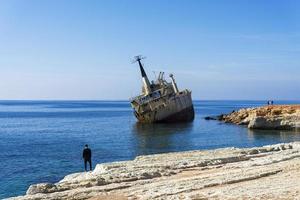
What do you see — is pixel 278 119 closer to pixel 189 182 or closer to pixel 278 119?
pixel 278 119

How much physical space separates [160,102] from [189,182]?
204 ft

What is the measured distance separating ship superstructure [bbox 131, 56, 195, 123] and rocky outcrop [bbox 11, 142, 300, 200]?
5642cm

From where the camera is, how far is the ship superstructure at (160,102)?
79.9 metres

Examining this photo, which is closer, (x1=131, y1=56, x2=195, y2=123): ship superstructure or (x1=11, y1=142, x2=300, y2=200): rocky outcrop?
(x1=11, y1=142, x2=300, y2=200): rocky outcrop

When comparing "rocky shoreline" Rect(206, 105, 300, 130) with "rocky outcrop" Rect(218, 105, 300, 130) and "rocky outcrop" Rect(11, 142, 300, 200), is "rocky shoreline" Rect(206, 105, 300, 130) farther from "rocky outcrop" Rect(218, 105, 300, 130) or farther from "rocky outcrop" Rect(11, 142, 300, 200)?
"rocky outcrop" Rect(11, 142, 300, 200)

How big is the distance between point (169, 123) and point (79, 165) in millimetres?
48233

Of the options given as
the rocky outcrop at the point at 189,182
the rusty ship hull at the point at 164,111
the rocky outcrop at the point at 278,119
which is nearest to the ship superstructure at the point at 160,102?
the rusty ship hull at the point at 164,111

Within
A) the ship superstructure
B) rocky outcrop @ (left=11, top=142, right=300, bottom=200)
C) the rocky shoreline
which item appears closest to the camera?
rocky outcrop @ (left=11, top=142, right=300, bottom=200)

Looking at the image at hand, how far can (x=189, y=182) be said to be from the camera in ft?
57.4

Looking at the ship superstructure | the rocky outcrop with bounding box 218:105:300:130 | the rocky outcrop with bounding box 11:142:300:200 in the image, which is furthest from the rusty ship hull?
the rocky outcrop with bounding box 11:142:300:200

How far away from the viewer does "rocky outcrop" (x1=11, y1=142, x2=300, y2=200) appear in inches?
611

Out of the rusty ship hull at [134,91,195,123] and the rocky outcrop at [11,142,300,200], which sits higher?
the rusty ship hull at [134,91,195,123]

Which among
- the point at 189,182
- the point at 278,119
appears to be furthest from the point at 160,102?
the point at 189,182

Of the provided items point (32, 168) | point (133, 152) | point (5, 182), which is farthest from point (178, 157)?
point (133, 152)
